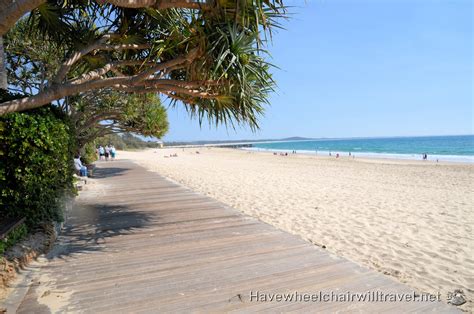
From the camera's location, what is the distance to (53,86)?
3777 mm

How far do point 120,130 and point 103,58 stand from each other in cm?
947

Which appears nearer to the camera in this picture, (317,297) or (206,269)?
(317,297)

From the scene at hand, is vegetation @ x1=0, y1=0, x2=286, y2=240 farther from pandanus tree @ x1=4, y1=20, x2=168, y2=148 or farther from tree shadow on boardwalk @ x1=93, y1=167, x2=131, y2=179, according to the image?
tree shadow on boardwalk @ x1=93, y1=167, x2=131, y2=179

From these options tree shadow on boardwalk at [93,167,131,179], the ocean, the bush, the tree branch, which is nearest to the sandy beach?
the bush

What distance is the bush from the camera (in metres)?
3.60

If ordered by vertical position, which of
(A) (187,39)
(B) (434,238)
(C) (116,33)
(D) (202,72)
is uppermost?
(C) (116,33)

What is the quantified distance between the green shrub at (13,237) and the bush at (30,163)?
0.23 meters

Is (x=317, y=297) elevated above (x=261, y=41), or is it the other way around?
(x=261, y=41)

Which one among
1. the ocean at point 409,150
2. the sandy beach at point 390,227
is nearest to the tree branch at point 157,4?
the sandy beach at point 390,227

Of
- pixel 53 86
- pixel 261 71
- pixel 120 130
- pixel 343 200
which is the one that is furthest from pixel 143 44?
pixel 120 130

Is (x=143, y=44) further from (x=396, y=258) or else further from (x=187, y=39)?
(x=396, y=258)

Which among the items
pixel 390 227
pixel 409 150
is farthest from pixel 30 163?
pixel 409 150

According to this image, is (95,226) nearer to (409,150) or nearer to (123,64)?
(123,64)

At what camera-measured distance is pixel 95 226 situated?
190 inches
